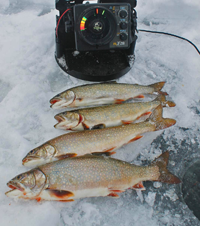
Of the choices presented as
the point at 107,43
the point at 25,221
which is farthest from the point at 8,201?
the point at 107,43

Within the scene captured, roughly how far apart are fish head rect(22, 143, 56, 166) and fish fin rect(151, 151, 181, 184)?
790mm

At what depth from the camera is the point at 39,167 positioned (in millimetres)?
1557

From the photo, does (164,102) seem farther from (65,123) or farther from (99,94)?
(65,123)

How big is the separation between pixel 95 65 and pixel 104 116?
54 centimetres

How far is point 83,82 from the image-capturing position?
6.95ft

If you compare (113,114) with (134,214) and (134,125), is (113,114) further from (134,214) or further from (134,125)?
(134,214)

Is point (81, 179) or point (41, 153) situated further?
point (41, 153)

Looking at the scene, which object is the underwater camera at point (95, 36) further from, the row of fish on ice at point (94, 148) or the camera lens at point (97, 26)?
the row of fish on ice at point (94, 148)

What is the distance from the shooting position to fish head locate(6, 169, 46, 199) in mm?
1478

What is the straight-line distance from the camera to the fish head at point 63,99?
188 centimetres

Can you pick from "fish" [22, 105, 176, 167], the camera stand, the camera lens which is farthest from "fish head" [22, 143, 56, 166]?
the camera lens

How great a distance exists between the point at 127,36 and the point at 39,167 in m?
1.26

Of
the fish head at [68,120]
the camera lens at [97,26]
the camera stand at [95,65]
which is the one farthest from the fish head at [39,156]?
the camera lens at [97,26]

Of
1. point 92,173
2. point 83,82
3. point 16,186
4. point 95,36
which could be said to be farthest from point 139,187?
point 95,36
